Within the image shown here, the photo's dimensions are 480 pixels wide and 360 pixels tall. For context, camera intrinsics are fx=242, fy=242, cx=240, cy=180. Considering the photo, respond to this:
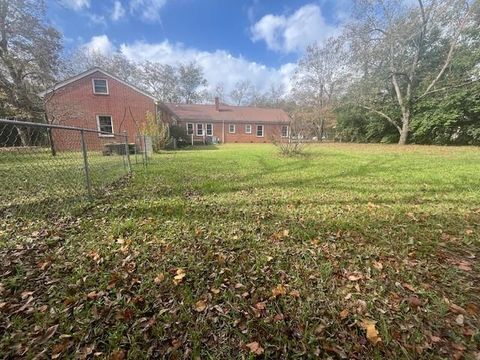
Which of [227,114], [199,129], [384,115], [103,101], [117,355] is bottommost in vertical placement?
[117,355]

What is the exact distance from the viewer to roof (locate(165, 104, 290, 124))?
3114cm

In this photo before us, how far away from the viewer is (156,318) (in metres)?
1.82

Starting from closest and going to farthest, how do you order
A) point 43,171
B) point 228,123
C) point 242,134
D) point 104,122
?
point 43,171 < point 104,122 < point 228,123 < point 242,134

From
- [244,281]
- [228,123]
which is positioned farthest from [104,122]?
[244,281]

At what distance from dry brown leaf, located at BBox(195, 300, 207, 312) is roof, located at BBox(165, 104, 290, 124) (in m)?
30.2

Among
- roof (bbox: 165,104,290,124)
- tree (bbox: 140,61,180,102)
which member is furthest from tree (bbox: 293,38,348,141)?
tree (bbox: 140,61,180,102)

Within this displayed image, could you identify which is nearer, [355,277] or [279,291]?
[279,291]

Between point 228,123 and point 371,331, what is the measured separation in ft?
103

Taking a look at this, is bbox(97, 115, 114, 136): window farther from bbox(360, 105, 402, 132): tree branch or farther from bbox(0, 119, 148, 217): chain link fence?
bbox(360, 105, 402, 132): tree branch

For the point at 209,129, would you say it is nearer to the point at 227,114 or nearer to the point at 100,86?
the point at 227,114

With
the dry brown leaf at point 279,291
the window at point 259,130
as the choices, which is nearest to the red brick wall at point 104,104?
the window at point 259,130

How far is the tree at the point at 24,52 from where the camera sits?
12491 millimetres

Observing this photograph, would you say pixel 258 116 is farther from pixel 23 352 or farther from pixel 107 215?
pixel 23 352

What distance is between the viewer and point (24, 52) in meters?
13.2
